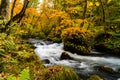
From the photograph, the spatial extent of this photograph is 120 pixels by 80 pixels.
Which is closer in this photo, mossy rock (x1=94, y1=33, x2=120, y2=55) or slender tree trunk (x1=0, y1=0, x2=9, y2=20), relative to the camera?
slender tree trunk (x1=0, y1=0, x2=9, y2=20)

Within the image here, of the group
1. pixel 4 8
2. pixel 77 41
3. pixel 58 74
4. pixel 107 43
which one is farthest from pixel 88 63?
pixel 4 8

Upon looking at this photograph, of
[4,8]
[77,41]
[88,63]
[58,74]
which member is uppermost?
[4,8]

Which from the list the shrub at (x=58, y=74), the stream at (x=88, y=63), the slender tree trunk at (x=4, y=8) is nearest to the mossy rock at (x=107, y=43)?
the stream at (x=88, y=63)

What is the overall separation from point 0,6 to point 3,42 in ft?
6.24

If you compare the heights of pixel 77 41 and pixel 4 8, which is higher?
pixel 4 8

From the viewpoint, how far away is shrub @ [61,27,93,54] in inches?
611

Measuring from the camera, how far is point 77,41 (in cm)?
1574

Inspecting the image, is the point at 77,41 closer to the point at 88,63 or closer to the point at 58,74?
the point at 88,63

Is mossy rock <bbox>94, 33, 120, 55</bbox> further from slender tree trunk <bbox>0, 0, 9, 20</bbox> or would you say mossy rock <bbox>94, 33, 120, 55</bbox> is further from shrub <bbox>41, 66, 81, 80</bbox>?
slender tree trunk <bbox>0, 0, 9, 20</bbox>

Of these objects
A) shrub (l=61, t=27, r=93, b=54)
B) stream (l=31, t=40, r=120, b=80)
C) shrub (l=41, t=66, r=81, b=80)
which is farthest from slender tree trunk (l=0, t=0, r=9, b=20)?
shrub (l=61, t=27, r=93, b=54)

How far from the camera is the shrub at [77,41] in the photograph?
15521mm

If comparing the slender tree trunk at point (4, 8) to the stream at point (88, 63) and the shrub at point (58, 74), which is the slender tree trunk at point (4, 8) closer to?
the shrub at point (58, 74)

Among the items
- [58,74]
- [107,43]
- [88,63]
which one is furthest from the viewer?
[107,43]

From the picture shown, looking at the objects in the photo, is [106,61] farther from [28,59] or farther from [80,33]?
[28,59]
